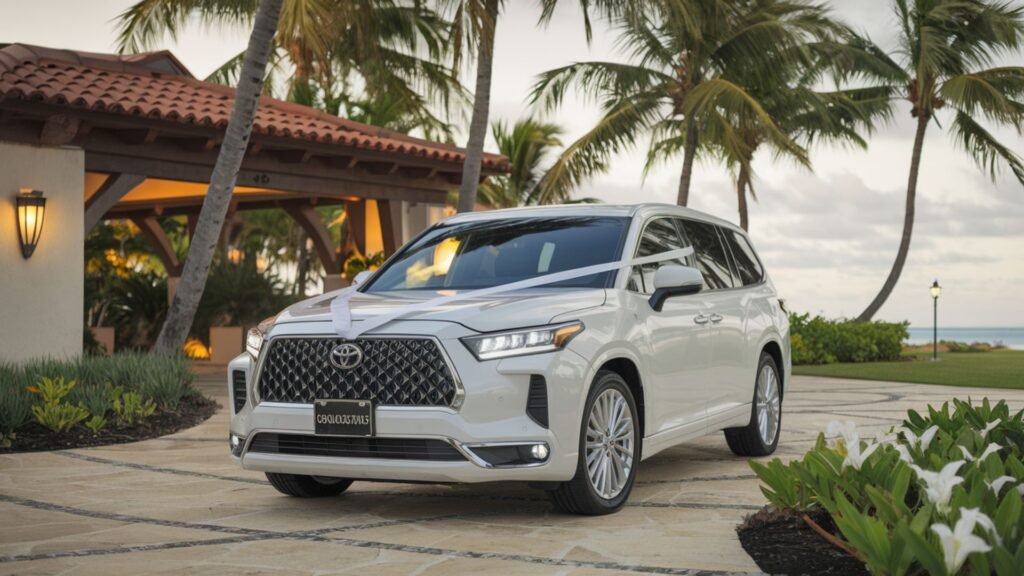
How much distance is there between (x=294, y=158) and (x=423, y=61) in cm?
769

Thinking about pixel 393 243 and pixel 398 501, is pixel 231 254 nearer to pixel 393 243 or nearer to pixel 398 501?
pixel 393 243

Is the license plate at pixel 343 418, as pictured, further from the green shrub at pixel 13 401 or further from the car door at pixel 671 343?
the green shrub at pixel 13 401

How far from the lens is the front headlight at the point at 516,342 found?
20.2ft

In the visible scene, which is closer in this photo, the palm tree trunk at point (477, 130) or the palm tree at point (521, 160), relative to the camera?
the palm tree trunk at point (477, 130)

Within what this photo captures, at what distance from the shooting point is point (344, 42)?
2314cm

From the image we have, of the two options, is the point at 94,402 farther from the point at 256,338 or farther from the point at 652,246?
the point at 652,246

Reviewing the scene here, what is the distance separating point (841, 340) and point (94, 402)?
1870 centimetres

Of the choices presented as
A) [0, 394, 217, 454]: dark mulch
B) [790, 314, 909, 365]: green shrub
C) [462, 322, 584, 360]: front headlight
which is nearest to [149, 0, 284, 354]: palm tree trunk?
[0, 394, 217, 454]: dark mulch

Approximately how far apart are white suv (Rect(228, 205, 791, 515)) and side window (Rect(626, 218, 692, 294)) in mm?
15

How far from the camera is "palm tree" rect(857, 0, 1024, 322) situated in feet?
95.0

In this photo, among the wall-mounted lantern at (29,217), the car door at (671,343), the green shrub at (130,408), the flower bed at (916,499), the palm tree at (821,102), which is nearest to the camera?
the flower bed at (916,499)

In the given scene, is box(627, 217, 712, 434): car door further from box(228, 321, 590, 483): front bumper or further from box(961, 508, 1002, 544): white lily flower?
box(961, 508, 1002, 544): white lily flower

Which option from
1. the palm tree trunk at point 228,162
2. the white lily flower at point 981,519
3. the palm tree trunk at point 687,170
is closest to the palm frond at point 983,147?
the palm tree trunk at point 687,170

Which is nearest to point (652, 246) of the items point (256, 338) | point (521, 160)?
point (256, 338)
